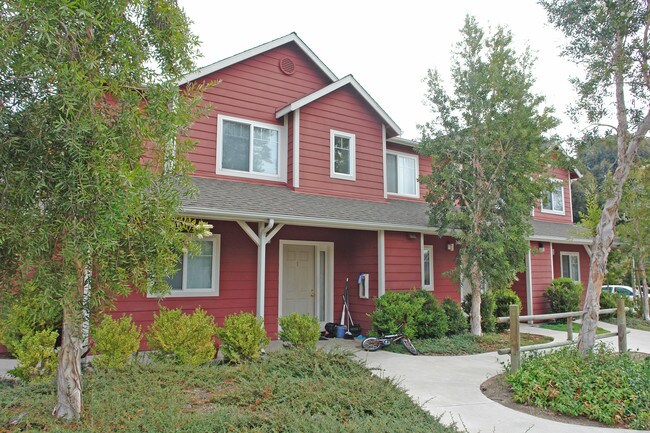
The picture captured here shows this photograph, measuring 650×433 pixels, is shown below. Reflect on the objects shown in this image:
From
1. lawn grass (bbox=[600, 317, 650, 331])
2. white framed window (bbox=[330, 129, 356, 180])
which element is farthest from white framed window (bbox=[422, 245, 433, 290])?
lawn grass (bbox=[600, 317, 650, 331])

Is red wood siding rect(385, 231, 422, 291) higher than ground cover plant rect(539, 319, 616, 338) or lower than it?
higher

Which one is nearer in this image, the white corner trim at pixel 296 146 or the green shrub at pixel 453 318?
the green shrub at pixel 453 318

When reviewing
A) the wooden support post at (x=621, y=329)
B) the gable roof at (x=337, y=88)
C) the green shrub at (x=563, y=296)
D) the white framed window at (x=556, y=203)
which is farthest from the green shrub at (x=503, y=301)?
the white framed window at (x=556, y=203)

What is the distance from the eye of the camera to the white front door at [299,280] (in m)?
11.1

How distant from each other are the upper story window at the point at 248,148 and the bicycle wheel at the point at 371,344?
173 inches

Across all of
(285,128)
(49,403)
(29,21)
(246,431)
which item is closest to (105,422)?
(49,403)

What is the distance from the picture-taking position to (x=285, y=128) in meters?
11.4

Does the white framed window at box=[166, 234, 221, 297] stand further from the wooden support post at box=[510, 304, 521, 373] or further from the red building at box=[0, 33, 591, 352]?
the wooden support post at box=[510, 304, 521, 373]

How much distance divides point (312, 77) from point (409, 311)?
653 centimetres

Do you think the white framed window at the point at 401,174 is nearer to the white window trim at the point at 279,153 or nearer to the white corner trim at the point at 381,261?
the white corner trim at the point at 381,261

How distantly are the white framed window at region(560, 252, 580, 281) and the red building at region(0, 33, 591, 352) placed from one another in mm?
6078

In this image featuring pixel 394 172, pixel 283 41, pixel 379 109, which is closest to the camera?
pixel 283 41

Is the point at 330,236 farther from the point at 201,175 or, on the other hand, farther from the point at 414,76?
the point at 414,76

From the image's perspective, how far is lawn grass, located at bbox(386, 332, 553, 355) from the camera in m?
9.28
